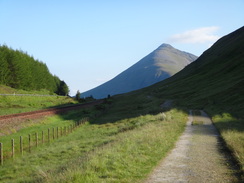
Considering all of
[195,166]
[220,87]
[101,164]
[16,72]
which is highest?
[16,72]

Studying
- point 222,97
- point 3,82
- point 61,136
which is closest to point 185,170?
point 61,136

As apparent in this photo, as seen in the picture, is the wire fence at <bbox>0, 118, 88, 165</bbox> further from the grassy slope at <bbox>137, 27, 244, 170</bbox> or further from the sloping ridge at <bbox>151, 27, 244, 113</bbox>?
the sloping ridge at <bbox>151, 27, 244, 113</bbox>

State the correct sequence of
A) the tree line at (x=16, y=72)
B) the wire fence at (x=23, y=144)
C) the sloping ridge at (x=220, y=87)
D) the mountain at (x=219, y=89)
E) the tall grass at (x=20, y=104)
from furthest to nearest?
the tree line at (x=16, y=72) → the sloping ridge at (x=220, y=87) → the mountain at (x=219, y=89) → the tall grass at (x=20, y=104) → the wire fence at (x=23, y=144)

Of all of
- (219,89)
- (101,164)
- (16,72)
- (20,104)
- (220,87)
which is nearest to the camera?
(101,164)

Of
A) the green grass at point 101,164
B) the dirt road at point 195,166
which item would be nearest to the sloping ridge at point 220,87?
the dirt road at point 195,166

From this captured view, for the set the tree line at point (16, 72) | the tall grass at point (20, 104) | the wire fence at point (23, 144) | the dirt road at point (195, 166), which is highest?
the tree line at point (16, 72)

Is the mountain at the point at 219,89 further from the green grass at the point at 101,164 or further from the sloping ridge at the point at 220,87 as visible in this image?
the green grass at the point at 101,164

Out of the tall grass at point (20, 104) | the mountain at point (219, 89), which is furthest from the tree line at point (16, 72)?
the mountain at point (219, 89)

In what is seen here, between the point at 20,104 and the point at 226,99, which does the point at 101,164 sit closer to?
the point at 20,104

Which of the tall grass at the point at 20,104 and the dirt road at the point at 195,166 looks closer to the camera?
the dirt road at the point at 195,166

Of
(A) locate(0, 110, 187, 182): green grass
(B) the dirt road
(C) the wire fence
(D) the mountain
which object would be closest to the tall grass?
(C) the wire fence

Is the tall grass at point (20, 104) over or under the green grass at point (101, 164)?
over

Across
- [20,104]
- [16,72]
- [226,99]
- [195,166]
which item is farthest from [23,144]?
[16,72]

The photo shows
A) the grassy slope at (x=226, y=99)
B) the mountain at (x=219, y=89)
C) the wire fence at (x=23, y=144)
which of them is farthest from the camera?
the mountain at (x=219, y=89)
